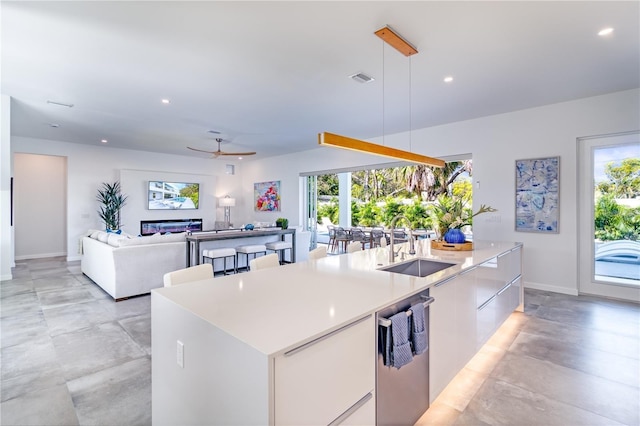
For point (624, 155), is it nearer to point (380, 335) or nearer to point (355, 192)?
point (380, 335)

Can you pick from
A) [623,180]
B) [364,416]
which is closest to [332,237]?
[623,180]

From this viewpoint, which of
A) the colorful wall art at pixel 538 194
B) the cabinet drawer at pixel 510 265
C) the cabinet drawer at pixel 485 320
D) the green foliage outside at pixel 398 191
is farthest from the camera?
the green foliage outside at pixel 398 191

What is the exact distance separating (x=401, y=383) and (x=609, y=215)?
4683 mm

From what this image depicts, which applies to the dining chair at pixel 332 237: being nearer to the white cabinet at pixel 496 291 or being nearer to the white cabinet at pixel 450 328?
the white cabinet at pixel 496 291

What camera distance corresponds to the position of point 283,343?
108cm

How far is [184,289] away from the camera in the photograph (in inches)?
70.3

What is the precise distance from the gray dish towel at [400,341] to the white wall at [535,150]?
14.4 ft

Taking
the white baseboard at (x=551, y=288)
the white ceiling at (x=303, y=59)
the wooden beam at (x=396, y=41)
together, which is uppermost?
the white ceiling at (x=303, y=59)

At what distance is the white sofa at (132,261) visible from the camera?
4336 mm

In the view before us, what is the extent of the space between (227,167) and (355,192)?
5112 millimetres

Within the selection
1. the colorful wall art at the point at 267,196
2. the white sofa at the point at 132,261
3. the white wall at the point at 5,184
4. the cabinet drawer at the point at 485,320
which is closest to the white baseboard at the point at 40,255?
the white wall at the point at 5,184

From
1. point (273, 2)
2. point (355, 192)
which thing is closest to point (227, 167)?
point (355, 192)

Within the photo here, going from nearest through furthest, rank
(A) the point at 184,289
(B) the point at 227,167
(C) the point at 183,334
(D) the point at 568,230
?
1. (C) the point at 183,334
2. (A) the point at 184,289
3. (D) the point at 568,230
4. (B) the point at 227,167

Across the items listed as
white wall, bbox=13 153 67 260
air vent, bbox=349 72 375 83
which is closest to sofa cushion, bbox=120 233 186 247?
air vent, bbox=349 72 375 83
